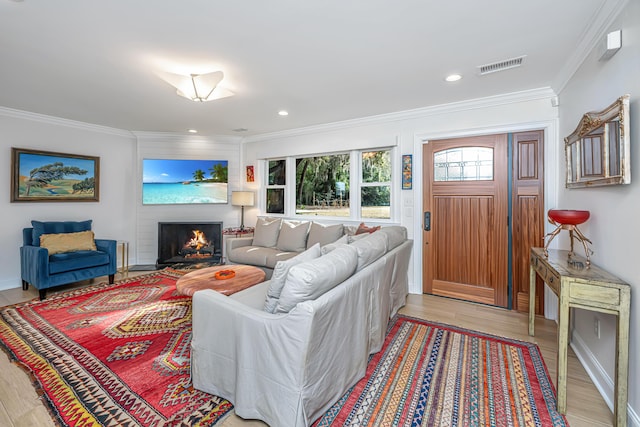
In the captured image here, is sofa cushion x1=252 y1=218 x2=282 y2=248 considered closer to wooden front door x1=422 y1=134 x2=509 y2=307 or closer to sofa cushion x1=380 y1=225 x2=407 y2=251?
sofa cushion x1=380 y1=225 x2=407 y2=251

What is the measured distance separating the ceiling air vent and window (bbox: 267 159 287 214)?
3.41 m

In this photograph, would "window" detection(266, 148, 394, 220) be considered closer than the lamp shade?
Yes

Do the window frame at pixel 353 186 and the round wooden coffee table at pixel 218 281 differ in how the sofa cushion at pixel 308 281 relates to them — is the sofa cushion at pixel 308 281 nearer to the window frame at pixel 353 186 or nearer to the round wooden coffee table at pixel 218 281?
the round wooden coffee table at pixel 218 281

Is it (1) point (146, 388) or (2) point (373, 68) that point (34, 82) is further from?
(2) point (373, 68)

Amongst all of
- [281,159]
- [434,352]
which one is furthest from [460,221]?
[281,159]

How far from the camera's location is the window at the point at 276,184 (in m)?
5.36

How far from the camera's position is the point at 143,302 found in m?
3.46

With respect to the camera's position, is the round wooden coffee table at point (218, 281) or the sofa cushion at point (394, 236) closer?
the round wooden coffee table at point (218, 281)

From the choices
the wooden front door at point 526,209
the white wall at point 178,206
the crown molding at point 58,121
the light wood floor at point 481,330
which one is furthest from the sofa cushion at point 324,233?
the crown molding at point 58,121

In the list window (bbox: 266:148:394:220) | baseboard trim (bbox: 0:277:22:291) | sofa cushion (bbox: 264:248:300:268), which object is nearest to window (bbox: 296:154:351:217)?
window (bbox: 266:148:394:220)

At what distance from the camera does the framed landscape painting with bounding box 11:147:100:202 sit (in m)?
4.06

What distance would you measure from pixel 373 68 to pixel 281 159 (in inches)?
117

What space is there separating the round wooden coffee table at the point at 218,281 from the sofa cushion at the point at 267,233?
4.31ft

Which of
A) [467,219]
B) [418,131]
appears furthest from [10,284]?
Result: [467,219]
